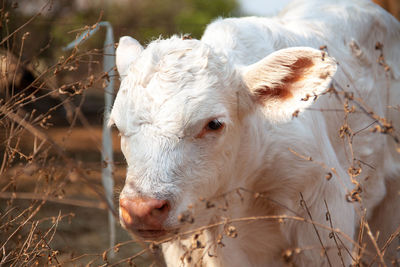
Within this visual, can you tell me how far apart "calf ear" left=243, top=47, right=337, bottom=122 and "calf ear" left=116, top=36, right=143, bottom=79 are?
0.82 meters

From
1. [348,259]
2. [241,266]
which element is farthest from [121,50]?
[348,259]

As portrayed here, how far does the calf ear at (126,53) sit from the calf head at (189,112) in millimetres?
455

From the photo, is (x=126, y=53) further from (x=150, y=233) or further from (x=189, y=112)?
(x=150, y=233)

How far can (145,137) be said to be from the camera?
118 inches

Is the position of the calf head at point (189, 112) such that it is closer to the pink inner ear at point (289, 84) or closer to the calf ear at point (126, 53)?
the pink inner ear at point (289, 84)

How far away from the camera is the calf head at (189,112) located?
112 inches

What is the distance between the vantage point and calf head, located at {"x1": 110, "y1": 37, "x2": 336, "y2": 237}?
284cm

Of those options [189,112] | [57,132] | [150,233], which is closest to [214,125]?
[189,112]

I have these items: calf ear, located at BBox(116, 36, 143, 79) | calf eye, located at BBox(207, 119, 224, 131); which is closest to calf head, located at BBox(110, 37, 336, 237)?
calf eye, located at BBox(207, 119, 224, 131)

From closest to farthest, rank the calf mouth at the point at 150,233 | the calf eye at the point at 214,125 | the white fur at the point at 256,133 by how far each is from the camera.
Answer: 1. the calf mouth at the point at 150,233
2. the white fur at the point at 256,133
3. the calf eye at the point at 214,125

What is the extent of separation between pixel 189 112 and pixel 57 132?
9714 millimetres

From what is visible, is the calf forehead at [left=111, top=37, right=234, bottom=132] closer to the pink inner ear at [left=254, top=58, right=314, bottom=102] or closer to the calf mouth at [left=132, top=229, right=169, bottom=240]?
the pink inner ear at [left=254, top=58, right=314, bottom=102]

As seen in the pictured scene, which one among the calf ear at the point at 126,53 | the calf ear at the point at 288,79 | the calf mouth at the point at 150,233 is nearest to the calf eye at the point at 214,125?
the calf ear at the point at 288,79

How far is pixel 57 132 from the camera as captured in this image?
12344mm
